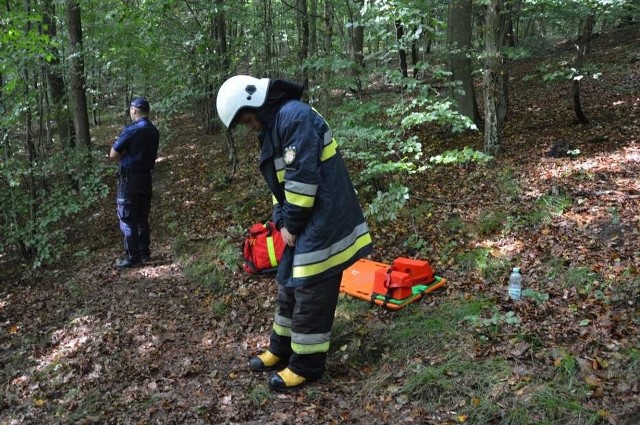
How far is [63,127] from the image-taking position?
1293 centimetres

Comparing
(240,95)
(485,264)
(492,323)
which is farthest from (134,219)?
(492,323)

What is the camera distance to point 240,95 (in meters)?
3.27

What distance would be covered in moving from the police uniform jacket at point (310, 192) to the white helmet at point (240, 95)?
6.8 inches

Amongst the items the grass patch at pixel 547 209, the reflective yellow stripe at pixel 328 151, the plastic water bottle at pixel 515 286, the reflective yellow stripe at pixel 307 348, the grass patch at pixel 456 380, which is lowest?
the grass patch at pixel 456 380

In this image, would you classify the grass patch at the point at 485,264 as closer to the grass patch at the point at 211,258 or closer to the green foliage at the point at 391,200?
the green foliage at the point at 391,200

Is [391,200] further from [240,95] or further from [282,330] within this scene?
[240,95]

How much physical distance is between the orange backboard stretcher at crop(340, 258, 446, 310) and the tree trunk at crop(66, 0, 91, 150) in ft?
20.2

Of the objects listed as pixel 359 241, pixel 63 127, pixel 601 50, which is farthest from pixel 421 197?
pixel 601 50

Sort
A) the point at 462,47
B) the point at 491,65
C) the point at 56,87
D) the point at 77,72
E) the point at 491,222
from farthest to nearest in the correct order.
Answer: the point at 56,87
the point at 77,72
the point at 462,47
the point at 491,65
the point at 491,222

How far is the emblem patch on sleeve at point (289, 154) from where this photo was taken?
317cm

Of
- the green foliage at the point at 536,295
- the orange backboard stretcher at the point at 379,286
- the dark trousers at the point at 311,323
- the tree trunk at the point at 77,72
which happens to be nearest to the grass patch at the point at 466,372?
the orange backboard stretcher at the point at 379,286

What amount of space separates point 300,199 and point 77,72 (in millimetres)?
8177

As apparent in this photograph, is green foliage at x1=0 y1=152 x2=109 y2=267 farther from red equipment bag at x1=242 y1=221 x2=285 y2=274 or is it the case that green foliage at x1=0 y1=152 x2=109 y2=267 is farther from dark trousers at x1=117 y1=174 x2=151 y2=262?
red equipment bag at x1=242 y1=221 x2=285 y2=274

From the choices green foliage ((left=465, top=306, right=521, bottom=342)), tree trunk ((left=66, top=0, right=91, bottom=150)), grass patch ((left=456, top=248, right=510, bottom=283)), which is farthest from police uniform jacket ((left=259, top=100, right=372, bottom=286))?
tree trunk ((left=66, top=0, right=91, bottom=150))
